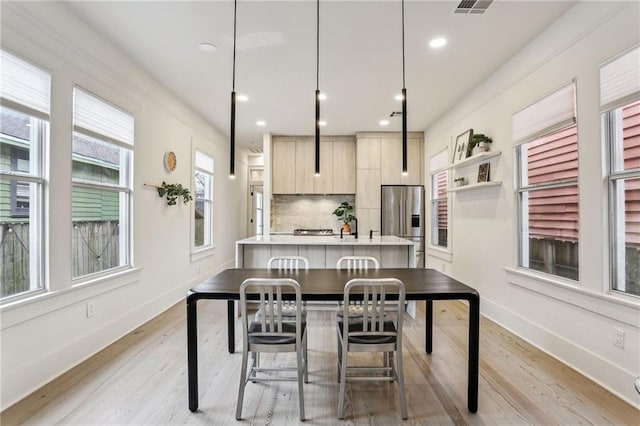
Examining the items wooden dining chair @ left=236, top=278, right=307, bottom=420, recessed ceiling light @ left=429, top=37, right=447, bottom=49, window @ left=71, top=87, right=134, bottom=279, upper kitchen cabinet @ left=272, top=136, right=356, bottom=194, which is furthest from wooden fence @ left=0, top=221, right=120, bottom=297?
upper kitchen cabinet @ left=272, top=136, right=356, bottom=194

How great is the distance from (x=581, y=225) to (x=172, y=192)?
14.5ft

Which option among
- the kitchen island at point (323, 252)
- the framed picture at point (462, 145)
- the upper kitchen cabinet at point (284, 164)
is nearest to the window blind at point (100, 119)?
the kitchen island at point (323, 252)

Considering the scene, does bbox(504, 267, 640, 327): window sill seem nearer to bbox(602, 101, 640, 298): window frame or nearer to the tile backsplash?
bbox(602, 101, 640, 298): window frame

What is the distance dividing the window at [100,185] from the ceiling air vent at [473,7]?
3.26 meters

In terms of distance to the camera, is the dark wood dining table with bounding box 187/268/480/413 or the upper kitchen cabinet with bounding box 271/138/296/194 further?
the upper kitchen cabinet with bounding box 271/138/296/194

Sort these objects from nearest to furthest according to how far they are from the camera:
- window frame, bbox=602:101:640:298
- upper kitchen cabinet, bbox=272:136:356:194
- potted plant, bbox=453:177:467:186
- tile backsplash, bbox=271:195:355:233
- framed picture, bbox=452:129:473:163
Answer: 1. window frame, bbox=602:101:640:298
2. framed picture, bbox=452:129:473:163
3. potted plant, bbox=453:177:467:186
4. upper kitchen cabinet, bbox=272:136:356:194
5. tile backsplash, bbox=271:195:355:233

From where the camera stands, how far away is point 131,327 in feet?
11.2

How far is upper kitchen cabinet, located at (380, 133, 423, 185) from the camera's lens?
635 centimetres

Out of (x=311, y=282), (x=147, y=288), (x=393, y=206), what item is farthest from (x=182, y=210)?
(x=393, y=206)

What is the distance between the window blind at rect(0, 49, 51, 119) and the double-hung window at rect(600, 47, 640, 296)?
4.17 meters

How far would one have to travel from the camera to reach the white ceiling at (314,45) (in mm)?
2592

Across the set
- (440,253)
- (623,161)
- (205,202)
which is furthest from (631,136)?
(205,202)

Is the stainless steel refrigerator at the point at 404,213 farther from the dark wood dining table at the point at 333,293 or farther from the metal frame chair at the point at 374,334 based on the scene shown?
the metal frame chair at the point at 374,334

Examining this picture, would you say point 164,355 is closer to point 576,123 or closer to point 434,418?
point 434,418
